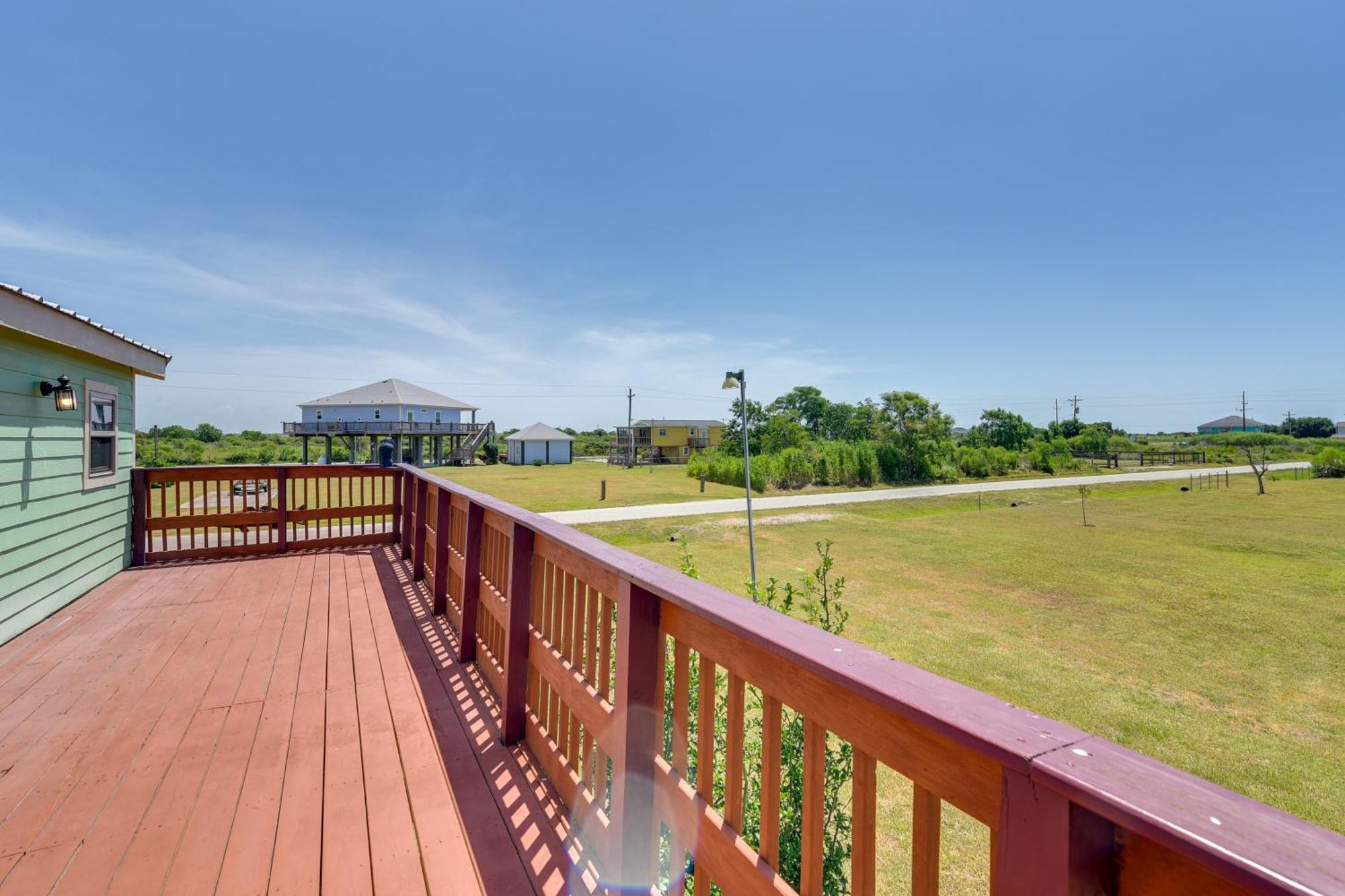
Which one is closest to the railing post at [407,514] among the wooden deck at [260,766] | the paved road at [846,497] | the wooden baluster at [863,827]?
the wooden deck at [260,766]

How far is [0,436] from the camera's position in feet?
11.0

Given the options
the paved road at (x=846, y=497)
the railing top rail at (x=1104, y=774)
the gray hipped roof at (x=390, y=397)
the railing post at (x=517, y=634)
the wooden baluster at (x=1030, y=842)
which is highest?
the gray hipped roof at (x=390, y=397)

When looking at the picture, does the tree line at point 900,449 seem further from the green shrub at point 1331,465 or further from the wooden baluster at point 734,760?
the wooden baluster at point 734,760

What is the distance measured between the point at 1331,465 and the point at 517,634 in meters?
39.9

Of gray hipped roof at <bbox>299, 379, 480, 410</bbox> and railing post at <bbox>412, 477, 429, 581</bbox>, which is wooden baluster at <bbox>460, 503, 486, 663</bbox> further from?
gray hipped roof at <bbox>299, 379, 480, 410</bbox>

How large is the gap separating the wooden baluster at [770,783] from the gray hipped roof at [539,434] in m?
36.6

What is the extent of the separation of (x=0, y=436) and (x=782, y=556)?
31.6ft

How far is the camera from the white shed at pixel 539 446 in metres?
36.6

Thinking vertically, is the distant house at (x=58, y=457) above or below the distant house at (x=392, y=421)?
below

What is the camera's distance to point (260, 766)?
82.7 inches

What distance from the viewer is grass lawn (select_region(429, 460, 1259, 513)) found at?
16.4m

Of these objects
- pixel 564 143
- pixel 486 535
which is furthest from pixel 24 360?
pixel 564 143

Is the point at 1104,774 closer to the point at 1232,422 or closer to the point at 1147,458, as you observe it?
the point at 1147,458

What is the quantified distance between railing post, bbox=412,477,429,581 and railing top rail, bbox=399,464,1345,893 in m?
4.19
